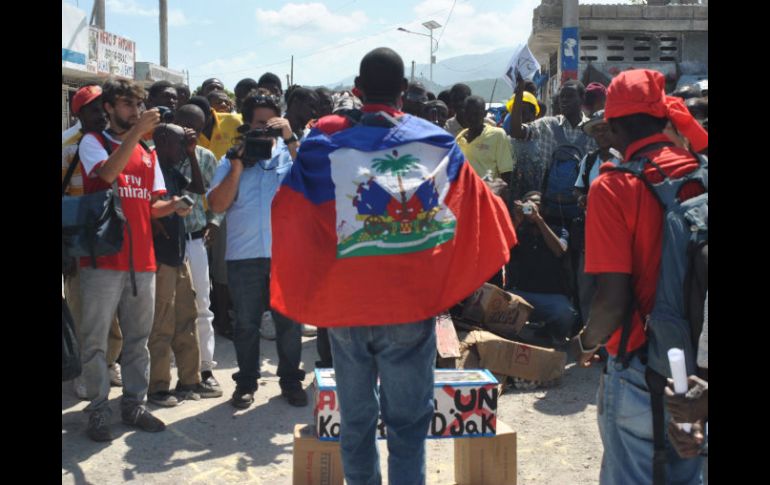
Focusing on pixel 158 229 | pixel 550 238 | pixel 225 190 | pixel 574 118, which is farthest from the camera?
pixel 574 118

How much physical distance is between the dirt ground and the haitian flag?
1.78m

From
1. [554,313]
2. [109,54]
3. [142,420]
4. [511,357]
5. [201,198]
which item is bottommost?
[142,420]

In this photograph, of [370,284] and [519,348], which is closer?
[370,284]

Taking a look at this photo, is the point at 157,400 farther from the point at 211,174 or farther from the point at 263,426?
the point at 211,174

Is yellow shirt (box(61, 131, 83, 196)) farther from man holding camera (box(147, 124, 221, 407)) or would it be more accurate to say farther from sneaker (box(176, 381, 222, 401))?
sneaker (box(176, 381, 222, 401))

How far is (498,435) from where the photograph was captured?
4.33 metres

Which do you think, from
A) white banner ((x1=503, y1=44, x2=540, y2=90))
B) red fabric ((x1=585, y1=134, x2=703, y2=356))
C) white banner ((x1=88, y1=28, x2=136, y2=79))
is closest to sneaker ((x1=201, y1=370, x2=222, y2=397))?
red fabric ((x1=585, y1=134, x2=703, y2=356))

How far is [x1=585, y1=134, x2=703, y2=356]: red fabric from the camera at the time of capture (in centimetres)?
278

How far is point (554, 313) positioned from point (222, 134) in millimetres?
3638

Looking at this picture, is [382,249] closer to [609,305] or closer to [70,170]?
[609,305]

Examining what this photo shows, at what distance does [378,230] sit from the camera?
324 cm

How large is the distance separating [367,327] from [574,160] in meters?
4.45

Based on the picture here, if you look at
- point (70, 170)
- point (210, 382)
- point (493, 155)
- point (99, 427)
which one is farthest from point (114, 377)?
point (493, 155)

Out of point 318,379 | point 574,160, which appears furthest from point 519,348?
point 318,379
